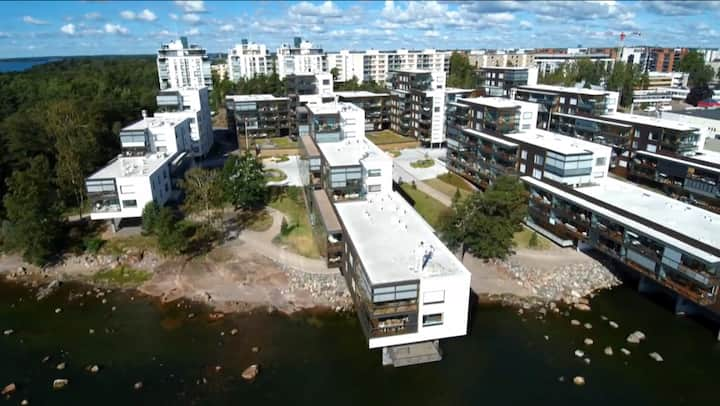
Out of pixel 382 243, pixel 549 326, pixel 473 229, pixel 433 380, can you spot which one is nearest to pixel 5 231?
pixel 382 243

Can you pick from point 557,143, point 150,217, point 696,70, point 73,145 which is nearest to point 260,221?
point 150,217

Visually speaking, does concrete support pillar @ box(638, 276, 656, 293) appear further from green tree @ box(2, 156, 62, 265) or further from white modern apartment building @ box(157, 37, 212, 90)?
white modern apartment building @ box(157, 37, 212, 90)

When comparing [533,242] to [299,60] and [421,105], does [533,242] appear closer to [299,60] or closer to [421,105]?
[421,105]

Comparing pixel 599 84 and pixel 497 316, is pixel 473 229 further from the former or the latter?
pixel 599 84

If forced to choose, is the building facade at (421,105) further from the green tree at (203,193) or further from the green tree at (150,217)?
the green tree at (150,217)

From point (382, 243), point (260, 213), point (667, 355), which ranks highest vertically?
point (382, 243)

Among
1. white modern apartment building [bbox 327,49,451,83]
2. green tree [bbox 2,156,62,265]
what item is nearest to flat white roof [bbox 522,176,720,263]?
green tree [bbox 2,156,62,265]
